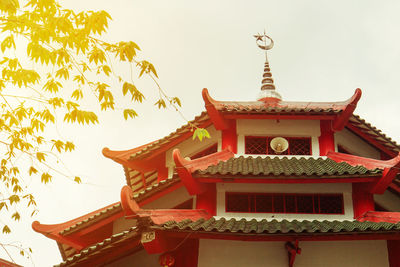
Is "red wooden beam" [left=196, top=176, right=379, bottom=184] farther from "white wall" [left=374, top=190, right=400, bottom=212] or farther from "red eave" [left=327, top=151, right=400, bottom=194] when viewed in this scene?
"white wall" [left=374, top=190, right=400, bottom=212]

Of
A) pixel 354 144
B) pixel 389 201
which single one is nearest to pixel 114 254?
pixel 389 201

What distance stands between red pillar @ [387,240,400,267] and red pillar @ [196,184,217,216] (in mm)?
3557

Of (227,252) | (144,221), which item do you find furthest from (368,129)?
(144,221)

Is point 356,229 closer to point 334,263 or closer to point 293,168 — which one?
point 334,263

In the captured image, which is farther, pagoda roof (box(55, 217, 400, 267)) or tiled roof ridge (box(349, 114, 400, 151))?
tiled roof ridge (box(349, 114, 400, 151))

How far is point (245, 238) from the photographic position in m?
8.47

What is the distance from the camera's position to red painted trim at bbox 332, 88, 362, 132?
10820mm

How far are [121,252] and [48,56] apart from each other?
4142mm

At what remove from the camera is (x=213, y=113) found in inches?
446

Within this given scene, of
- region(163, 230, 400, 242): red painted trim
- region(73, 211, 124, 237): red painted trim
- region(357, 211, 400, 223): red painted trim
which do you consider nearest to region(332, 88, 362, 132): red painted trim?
region(357, 211, 400, 223): red painted trim

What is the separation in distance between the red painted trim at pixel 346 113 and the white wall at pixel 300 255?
3.27m

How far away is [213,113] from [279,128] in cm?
182

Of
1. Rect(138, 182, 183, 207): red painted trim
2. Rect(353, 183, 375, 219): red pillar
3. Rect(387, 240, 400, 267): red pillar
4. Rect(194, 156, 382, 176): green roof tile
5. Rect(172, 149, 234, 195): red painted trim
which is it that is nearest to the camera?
Rect(387, 240, 400, 267): red pillar

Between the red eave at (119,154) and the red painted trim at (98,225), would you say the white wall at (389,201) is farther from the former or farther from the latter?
the red eave at (119,154)
